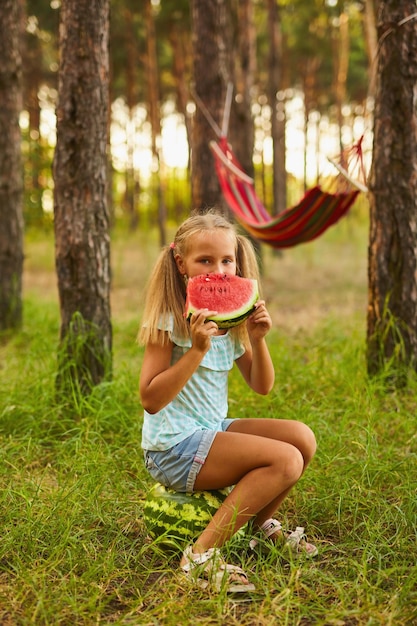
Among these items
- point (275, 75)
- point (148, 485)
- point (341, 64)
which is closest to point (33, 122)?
point (275, 75)

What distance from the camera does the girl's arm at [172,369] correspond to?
2336mm

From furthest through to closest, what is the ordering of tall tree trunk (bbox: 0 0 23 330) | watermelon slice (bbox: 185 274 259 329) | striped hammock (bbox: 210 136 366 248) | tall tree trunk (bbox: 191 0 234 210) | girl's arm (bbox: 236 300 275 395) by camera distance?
tall tree trunk (bbox: 191 0 234 210)
tall tree trunk (bbox: 0 0 23 330)
striped hammock (bbox: 210 136 366 248)
girl's arm (bbox: 236 300 275 395)
watermelon slice (bbox: 185 274 259 329)

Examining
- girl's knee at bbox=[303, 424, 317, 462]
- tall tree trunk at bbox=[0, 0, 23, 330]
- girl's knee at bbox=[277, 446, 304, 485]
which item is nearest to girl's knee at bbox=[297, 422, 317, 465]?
girl's knee at bbox=[303, 424, 317, 462]

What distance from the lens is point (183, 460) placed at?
250 cm

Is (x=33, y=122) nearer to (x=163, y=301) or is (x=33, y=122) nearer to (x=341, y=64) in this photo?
(x=341, y=64)

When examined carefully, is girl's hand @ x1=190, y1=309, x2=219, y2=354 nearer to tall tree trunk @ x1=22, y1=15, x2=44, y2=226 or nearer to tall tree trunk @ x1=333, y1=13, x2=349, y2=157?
tall tree trunk @ x1=22, y1=15, x2=44, y2=226

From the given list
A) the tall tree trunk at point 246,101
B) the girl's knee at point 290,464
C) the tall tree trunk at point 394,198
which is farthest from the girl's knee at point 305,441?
the tall tree trunk at point 246,101

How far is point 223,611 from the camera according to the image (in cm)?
216

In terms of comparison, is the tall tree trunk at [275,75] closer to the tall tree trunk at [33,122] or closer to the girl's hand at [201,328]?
the tall tree trunk at [33,122]

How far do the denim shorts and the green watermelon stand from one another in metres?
0.05

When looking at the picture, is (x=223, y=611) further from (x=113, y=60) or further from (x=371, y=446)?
(x=113, y=60)

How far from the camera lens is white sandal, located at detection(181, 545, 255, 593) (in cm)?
226

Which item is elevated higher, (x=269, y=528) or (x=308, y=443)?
(x=308, y=443)

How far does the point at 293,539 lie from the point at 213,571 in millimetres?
445
